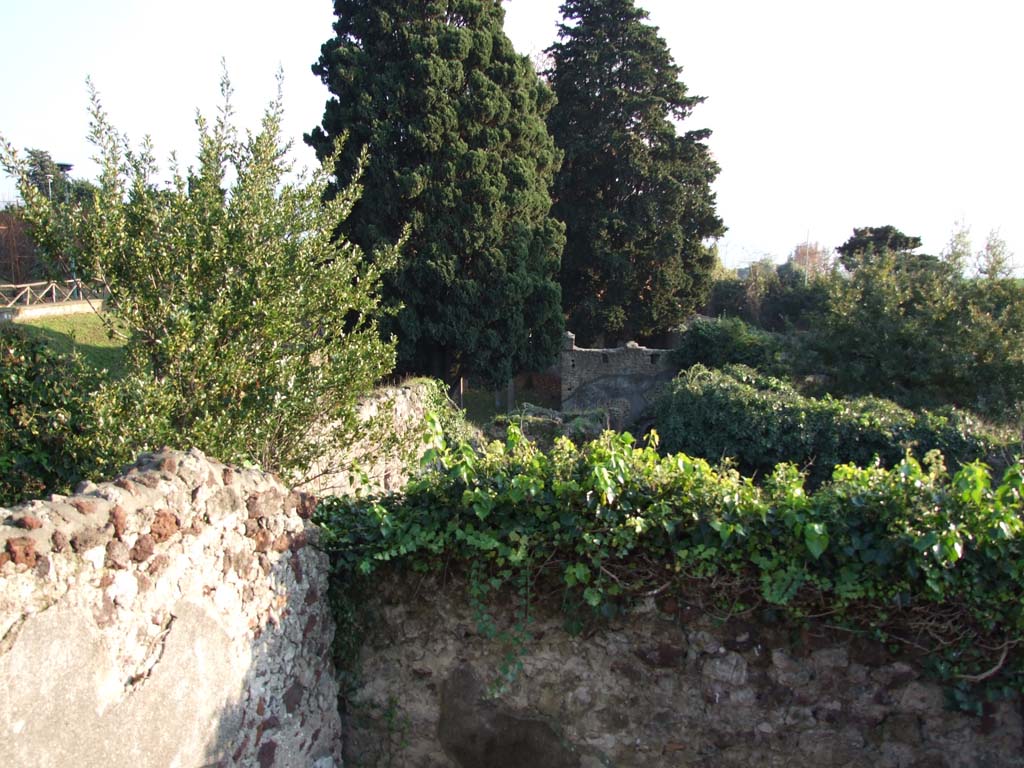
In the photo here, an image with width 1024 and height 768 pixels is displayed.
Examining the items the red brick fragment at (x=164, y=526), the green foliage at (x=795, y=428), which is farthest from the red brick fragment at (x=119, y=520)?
the green foliage at (x=795, y=428)

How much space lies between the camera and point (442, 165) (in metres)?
17.6

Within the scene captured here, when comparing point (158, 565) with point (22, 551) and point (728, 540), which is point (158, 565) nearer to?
point (22, 551)

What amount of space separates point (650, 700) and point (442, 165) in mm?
14834

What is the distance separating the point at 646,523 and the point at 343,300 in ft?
11.9

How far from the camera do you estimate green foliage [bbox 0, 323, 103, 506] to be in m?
5.37

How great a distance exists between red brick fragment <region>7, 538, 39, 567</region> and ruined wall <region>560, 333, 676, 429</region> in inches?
768

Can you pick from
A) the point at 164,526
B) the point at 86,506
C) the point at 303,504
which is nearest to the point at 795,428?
the point at 303,504

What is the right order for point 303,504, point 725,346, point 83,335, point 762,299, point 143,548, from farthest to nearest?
point 762,299, point 725,346, point 83,335, point 303,504, point 143,548

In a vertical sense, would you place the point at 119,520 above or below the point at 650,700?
above

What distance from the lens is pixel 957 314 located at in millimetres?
16609

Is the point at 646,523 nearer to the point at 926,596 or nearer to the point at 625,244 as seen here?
the point at 926,596

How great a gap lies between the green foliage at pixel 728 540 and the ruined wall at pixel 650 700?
191mm

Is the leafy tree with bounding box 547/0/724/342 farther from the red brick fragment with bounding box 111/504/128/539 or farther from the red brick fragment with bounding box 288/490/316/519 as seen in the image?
the red brick fragment with bounding box 111/504/128/539

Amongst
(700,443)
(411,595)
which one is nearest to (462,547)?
(411,595)
